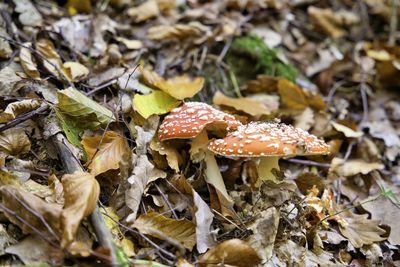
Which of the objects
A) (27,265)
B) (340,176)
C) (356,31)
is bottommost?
(340,176)

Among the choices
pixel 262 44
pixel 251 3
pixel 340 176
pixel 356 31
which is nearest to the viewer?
pixel 340 176

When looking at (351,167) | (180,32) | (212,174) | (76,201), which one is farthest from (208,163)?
(180,32)

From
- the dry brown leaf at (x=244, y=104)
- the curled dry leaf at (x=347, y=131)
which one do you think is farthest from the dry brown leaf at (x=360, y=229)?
the dry brown leaf at (x=244, y=104)

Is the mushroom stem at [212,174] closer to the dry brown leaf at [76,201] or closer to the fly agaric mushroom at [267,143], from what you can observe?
the fly agaric mushroom at [267,143]

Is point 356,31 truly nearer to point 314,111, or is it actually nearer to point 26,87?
point 314,111

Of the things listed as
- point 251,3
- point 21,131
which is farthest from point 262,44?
point 21,131

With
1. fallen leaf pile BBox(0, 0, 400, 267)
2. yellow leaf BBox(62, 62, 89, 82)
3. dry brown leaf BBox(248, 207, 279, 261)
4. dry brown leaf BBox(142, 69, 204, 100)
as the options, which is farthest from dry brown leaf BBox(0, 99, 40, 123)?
dry brown leaf BBox(248, 207, 279, 261)
